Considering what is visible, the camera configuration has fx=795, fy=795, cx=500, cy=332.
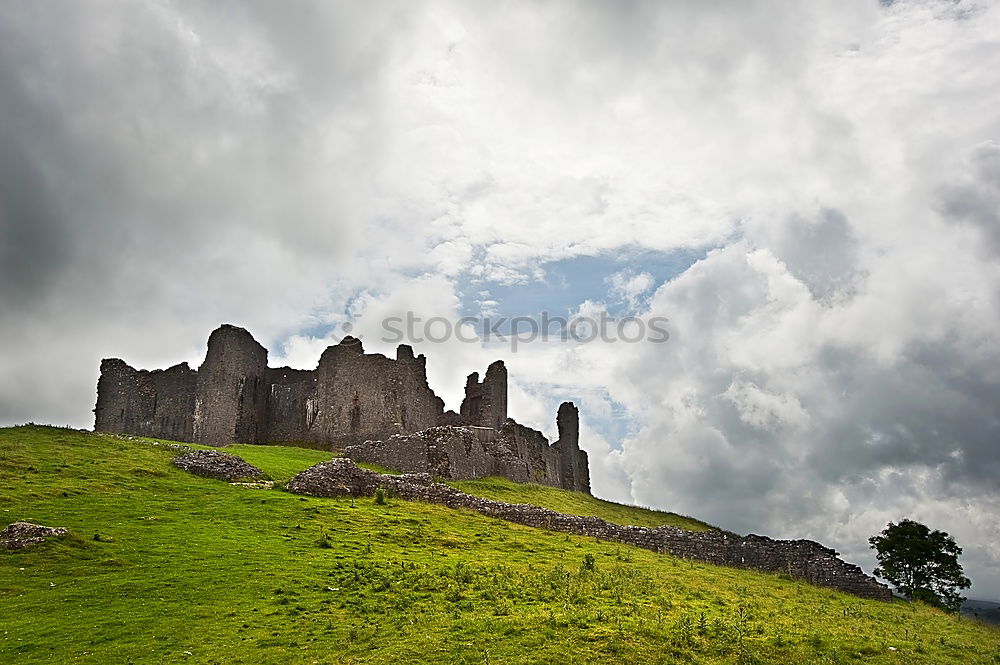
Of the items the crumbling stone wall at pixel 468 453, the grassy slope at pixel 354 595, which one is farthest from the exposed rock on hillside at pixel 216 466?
the crumbling stone wall at pixel 468 453

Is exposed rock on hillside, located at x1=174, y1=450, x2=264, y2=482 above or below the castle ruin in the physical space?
below

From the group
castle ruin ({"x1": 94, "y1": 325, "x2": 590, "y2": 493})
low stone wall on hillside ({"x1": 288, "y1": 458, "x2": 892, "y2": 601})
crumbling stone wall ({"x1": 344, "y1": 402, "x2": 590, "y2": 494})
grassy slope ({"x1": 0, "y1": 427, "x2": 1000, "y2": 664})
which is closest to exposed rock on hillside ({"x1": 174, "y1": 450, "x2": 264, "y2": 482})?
grassy slope ({"x1": 0, "y1": 427, "x2": 1000, "y2": 664})

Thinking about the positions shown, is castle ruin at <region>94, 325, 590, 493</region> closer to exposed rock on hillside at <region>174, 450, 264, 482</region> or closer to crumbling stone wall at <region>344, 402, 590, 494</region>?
crumbling stone wall at <region>344, 402, 590, 494</region>

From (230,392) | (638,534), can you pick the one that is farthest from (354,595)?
(230,392)

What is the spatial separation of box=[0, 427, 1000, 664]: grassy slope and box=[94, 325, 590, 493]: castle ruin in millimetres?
32168

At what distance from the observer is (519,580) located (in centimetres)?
2541

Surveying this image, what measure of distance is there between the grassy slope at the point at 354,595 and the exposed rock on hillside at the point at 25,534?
1.36 ft

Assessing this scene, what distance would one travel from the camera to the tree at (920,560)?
51.1 meters

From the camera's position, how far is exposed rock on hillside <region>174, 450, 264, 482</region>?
120 ft

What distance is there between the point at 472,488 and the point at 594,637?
30.1m

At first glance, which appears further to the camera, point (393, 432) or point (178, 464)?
point (393, 432)

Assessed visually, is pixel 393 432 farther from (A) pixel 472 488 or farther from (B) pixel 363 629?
(B) pixel 363 629

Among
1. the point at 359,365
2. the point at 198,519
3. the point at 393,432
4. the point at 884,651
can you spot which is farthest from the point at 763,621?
the point at 359,365

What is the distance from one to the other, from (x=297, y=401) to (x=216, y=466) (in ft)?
113
